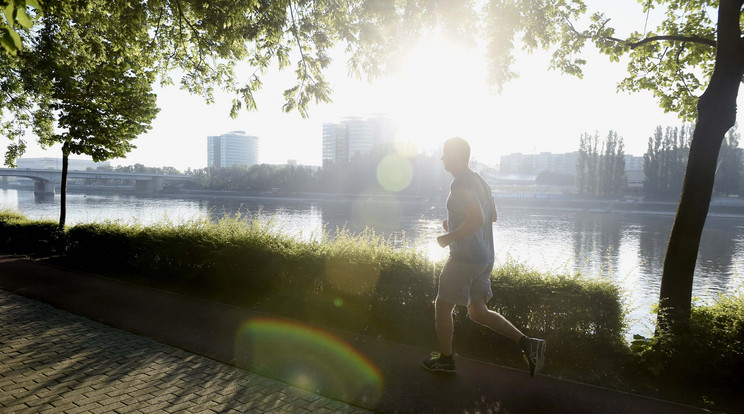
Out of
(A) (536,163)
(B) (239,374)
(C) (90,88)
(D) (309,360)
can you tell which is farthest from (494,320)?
(A) (536,163)

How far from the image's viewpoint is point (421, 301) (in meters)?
4.73

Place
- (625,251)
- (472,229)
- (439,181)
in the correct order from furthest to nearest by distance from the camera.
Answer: (439,181) < (625,251) < (472,229)

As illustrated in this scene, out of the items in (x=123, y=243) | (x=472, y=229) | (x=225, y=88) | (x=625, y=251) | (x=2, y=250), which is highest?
(x=225, y=88)

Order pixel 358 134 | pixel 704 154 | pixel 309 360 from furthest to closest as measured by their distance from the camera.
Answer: pixel 358 134 < pixel 704 154 < pixel 309 360

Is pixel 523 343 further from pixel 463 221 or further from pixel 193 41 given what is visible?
pixel 193 41

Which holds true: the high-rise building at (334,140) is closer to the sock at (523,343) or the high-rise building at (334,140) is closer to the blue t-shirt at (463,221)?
the blue t-shirt at (463,221)

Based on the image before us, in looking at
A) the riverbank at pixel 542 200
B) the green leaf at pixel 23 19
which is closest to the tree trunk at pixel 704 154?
the green leaf at pixel 23 19

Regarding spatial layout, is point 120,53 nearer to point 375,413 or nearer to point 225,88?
point 225,88

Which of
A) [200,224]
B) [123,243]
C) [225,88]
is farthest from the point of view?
[225,88]

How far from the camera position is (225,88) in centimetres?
926

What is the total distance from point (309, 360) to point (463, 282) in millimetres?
1600

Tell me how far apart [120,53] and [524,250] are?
70.8 feet

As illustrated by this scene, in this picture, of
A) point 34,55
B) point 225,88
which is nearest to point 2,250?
point 34,55

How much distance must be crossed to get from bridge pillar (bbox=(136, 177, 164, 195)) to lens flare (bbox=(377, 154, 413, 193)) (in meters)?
45.3
